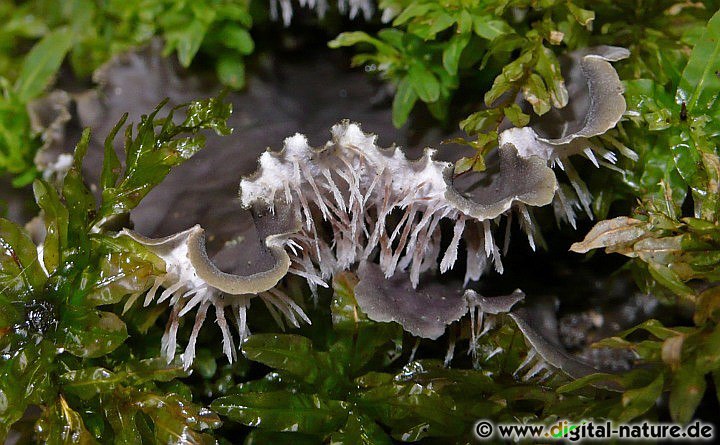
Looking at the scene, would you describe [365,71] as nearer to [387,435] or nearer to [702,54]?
[702,54]

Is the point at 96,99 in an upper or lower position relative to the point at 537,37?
lower

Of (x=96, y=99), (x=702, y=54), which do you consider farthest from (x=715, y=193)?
(x=96, y=99)

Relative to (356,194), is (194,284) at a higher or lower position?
lower

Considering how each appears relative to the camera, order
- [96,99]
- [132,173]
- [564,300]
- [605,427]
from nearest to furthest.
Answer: [605,427], [132,173], [564,300], [96,99]

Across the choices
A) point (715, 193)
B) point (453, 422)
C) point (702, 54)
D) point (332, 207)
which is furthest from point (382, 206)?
point (702, 54)

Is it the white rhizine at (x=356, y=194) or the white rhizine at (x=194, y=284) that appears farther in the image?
the white rhizine at (x=356, y=194)

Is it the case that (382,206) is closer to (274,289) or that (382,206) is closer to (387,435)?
(274,289)

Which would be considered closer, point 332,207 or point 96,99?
point 332,207

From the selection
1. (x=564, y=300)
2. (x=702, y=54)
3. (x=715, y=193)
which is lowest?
(x=564, y=300)

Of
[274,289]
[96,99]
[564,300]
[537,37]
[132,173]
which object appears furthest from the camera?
[96,99]

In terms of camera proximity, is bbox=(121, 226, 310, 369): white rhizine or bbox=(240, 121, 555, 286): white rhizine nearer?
bbox=(121, 226, 310, 369): white rhizine
